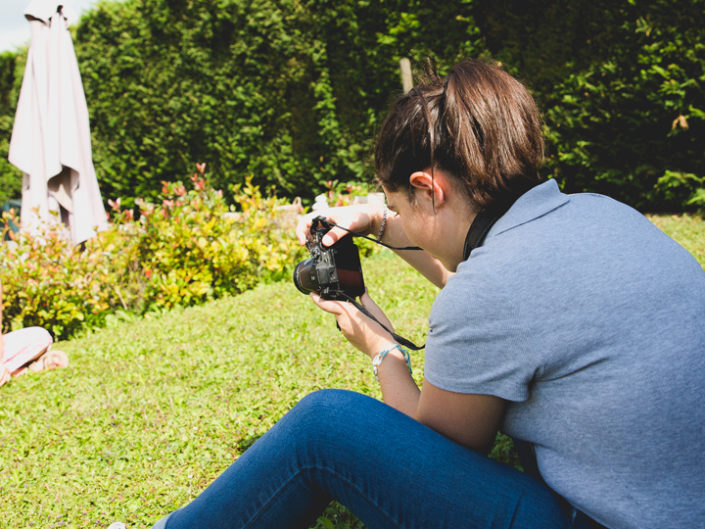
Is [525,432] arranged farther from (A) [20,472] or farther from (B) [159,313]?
(B) [159,313]

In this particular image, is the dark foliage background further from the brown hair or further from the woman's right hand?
the brown hair

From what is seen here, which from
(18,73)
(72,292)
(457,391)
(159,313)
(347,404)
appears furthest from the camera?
(18,73)

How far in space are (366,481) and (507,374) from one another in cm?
41

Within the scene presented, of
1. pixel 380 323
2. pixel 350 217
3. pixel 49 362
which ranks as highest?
pixel 350 217

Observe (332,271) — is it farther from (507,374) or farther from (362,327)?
(507,374)

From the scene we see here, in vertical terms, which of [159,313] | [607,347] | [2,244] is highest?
[607,347]

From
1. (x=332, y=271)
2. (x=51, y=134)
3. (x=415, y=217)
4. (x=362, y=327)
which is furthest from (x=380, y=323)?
(x=51, y=134)

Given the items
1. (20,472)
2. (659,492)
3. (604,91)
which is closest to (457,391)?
(659,492)

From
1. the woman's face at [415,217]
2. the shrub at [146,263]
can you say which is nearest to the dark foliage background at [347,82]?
the shrub at [146,263]

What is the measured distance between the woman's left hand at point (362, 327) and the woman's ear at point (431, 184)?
440 mm

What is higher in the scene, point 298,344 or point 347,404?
point 347,404

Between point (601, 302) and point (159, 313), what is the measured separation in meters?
4.25

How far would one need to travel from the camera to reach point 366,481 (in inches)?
48.4

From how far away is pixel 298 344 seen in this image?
3.47m
